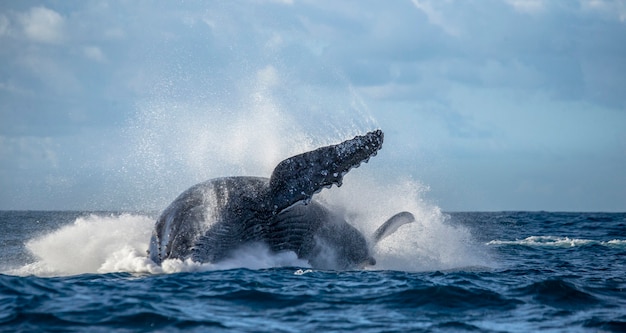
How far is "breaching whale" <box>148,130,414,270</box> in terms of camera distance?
12164 mm

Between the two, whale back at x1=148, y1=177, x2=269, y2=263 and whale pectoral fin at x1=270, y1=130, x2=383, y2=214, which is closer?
whale back at x1=148, y1=177, x2=269, y2=263

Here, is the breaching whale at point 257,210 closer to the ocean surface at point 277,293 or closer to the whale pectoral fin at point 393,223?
the ocean surface at point 277,293

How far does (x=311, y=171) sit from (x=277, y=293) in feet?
10.0

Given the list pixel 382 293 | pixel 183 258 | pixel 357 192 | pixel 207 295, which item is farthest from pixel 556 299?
pixel 357 192

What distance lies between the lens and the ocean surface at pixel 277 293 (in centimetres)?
859

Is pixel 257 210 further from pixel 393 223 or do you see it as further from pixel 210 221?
pixel 393 223

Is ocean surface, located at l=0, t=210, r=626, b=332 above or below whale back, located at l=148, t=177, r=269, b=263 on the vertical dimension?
below

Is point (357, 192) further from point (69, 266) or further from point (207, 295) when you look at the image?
point (207, 295)

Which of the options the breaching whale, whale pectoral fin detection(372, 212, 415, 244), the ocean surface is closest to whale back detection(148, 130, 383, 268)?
the breaching whale

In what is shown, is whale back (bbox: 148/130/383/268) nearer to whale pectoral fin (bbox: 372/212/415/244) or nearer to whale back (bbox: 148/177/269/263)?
whale back (bbox: 148/177/269/263)

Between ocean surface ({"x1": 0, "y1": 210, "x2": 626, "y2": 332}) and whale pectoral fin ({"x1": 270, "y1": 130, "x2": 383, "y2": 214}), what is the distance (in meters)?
1.14

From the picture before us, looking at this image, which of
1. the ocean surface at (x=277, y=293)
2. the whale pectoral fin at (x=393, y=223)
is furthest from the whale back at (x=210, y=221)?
the whale pectoral fin at (x=393, y=223)

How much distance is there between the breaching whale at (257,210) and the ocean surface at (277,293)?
30 cm

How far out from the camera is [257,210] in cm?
1276
